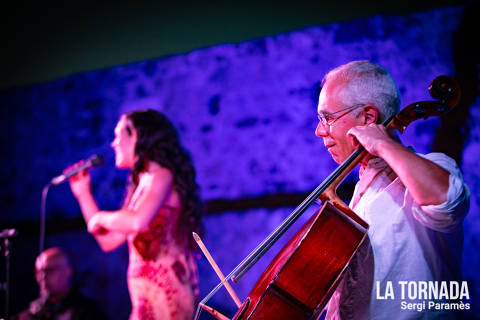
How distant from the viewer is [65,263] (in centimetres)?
329

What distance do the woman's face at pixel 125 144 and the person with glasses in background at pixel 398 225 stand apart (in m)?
1.55

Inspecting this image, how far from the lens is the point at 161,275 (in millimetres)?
2281

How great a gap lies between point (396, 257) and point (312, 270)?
0.30 metres

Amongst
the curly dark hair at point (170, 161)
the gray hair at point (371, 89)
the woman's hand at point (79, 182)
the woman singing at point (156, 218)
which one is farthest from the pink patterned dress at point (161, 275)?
the gray hair at point (371, 89)

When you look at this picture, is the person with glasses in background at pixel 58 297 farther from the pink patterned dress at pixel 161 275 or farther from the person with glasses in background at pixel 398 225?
the person with glasses in background at pixel 398 225

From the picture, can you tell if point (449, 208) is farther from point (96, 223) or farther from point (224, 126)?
point (224, 126)

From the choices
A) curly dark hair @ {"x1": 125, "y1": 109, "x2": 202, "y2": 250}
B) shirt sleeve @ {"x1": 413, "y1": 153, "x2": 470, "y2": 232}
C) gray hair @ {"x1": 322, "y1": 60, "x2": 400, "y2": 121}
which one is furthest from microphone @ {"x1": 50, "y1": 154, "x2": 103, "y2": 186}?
shirt sleeve @ {"x1": 413, "y1": 153, "x2": 470, "y2": 232}

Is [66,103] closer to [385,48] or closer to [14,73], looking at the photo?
[14,73]

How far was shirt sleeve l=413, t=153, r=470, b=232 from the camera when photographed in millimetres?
1203

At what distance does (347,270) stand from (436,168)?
44cm

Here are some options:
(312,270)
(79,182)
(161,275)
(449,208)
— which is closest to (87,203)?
(79,182)

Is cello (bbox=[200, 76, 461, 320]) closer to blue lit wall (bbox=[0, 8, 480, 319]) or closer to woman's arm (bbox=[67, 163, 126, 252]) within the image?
blue lit wall (bbox=[0, 8, 480, 319])

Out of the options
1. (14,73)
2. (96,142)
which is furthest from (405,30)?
(14,73)

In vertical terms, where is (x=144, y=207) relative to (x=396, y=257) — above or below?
above
